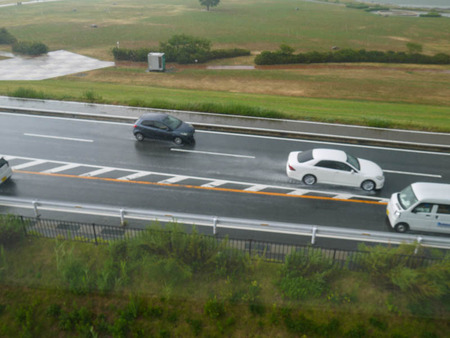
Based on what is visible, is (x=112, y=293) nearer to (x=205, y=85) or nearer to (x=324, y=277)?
(x=324, y=277)

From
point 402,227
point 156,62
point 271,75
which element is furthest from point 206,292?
point 156,62

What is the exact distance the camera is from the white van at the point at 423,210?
40.0ft

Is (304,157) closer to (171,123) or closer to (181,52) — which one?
(171,123)

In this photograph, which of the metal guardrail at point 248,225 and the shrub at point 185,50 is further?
the shrub at point 185,50

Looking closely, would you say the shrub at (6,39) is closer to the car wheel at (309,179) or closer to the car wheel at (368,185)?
the car wheel at (309,179)

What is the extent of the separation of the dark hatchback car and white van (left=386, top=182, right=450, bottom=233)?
415 inches

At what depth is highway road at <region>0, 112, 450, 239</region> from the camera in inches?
551

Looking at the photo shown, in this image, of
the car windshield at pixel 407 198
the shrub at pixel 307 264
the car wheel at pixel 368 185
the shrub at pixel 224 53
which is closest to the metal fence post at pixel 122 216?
the shrub at pixel 307 264

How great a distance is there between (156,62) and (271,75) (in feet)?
41.7

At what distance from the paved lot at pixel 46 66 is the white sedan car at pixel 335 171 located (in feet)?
105

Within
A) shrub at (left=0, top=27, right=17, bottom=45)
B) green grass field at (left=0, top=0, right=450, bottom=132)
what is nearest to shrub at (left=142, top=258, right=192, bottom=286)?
green grass field at (left=0, top=0, right=450, bottom=132)

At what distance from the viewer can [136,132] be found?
1934cm

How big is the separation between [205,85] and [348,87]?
1373 centimetres

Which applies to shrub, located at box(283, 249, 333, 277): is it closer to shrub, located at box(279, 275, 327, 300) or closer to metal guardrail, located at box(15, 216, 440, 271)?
metal guardrail, located at box(15, 216, 440, 271)
